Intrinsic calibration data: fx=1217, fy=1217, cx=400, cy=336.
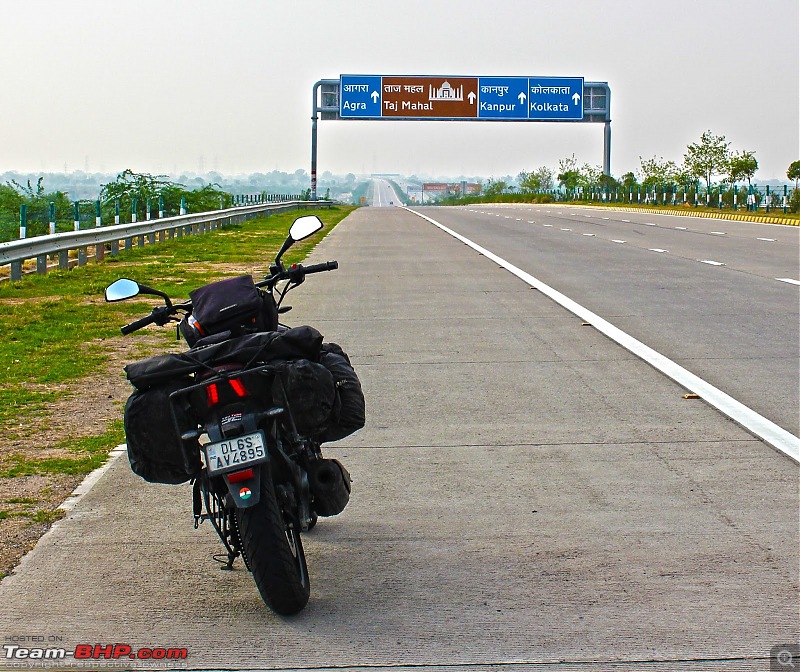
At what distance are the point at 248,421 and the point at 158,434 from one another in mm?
358

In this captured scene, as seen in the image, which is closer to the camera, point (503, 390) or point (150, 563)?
point (150, 563)

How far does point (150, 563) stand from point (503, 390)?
4.22m

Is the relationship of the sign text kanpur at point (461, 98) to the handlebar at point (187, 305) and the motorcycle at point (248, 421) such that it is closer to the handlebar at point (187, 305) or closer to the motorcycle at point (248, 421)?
the handlebar at point (187, 305)

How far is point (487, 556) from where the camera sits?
5.15 m

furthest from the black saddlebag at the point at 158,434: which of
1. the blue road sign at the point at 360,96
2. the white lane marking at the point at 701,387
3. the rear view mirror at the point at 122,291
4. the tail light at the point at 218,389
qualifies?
the blue road sign at the point at 360,96

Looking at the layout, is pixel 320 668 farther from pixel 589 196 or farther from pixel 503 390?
pixel 589 196

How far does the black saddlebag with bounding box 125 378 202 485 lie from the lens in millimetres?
4445

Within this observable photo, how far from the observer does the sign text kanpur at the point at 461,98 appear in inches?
2832

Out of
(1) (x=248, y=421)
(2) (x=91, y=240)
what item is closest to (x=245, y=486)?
(1) (x=248, y=421)

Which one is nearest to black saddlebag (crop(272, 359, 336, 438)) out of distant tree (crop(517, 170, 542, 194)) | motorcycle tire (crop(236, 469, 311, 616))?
motorcycle tire (crop(236, 469, 311, 616))

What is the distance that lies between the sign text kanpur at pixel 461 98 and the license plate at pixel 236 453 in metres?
69.0

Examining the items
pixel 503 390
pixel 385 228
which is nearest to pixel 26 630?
pixel 503 390

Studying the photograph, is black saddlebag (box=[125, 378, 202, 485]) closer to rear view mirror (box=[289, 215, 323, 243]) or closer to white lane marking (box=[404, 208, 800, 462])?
rear view mirror (box=[289, 215, 323, 243])

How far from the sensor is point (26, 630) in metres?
4.41
